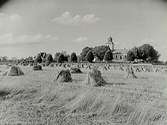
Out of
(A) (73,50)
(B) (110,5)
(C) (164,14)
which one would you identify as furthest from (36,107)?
(C) (164,14)

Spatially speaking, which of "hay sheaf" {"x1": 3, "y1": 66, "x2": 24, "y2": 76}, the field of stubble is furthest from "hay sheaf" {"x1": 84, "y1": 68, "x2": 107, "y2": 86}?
"hay sheaf" {"x1": 3, "y1": 66, "x2": 24, "y2": 76}

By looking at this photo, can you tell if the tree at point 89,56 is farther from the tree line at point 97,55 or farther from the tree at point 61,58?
the tree at point 61,58

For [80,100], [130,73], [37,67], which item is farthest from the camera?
[130,73]

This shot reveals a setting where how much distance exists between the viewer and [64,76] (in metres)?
1.48

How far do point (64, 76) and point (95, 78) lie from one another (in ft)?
0.62

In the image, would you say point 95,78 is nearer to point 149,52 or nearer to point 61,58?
point 61,58

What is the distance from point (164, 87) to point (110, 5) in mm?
567

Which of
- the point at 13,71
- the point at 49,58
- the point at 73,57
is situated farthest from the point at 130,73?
the point at 13,71

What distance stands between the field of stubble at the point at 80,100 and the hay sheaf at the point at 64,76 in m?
0.03

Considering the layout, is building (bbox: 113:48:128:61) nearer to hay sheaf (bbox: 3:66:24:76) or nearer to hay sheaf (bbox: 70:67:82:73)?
hay sheaf (bbox: 70:67:82:73)

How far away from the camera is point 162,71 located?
1454 millimetres

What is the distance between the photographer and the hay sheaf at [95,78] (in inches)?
57.4

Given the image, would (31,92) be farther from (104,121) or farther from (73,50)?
(104,121)

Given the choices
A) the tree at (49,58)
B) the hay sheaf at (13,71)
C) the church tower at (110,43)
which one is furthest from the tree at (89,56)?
the hay sheaf at (13,71)
